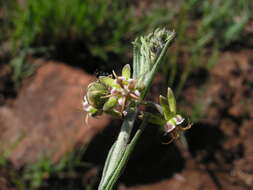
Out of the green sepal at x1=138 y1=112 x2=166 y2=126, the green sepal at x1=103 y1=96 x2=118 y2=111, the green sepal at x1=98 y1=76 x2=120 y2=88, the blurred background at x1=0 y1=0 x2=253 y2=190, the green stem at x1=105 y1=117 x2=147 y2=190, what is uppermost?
the blurred background at x1=0 y1=0 x2=253 y2=190

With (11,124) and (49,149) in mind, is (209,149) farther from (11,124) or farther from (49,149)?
(11,124)

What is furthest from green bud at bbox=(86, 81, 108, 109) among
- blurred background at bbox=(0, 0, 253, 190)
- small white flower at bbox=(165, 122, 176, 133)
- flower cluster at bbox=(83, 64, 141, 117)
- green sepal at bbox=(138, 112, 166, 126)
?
blurred background at bbox=(0, 0, 253, 190)

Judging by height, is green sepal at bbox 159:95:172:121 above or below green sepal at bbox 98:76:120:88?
below

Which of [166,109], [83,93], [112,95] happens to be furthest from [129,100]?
[83,93]

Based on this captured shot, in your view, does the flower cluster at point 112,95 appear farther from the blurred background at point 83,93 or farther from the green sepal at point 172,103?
the blurred background at point 83,93

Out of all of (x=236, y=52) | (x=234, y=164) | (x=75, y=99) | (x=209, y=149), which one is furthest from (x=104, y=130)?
(x=236, y=52)

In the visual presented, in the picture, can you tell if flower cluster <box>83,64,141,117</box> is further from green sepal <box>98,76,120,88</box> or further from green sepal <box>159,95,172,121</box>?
green sepal <box>159,95,172,121</box>

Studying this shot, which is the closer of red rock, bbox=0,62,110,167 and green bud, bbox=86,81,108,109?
green bud, bbox=86,81,108,109
